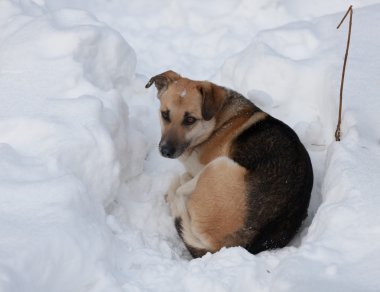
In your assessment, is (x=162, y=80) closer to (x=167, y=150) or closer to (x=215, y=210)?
(x=167, y=150)

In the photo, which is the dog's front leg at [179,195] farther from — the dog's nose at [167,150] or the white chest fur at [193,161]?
the dog's nose at [167,150]

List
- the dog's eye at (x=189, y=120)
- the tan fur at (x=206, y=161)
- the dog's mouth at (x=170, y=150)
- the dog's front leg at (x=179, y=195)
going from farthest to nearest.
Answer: the dog's eye at (x=189, y=120) < the dog's mouth at (x=170, y=150) < the dog's front leg at (x=179, y=195) < the tan fur at (x=206, y=161)

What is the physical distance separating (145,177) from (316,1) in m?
3.49

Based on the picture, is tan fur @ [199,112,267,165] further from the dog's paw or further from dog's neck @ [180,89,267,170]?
the dog's paw

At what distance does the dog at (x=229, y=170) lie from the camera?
409 centimetres

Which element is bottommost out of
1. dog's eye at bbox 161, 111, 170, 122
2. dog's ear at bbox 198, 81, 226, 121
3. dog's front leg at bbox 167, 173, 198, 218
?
dog's front leg at bbox 167, 173, 198, 218

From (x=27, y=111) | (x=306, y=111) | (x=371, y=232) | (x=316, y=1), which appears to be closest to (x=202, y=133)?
(x=306, y=111)

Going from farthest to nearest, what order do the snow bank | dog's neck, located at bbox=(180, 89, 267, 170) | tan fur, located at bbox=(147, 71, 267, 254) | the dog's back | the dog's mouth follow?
dog's neck, located at bbox=(180, 89, 267, 170)
the dog's mouth
tan fur, located at bbox=(147, 71, 267, 254)
the dog's back
the snow bank

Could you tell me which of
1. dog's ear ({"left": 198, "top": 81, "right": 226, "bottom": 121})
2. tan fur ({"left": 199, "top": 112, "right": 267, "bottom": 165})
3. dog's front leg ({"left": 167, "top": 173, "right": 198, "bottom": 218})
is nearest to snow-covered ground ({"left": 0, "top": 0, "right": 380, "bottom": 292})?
dog's front leg ({"left": 167, "top": 173, "right": 198, "bottom": 218})

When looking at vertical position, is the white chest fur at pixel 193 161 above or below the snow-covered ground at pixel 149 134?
below

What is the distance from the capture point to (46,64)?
16.3ft

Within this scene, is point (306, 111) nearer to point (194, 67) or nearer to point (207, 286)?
point (194, 67)

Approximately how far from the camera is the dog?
4.09 m

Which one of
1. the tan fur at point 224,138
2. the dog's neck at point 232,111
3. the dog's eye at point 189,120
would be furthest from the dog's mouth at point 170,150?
the dog's neck at point 232,111
